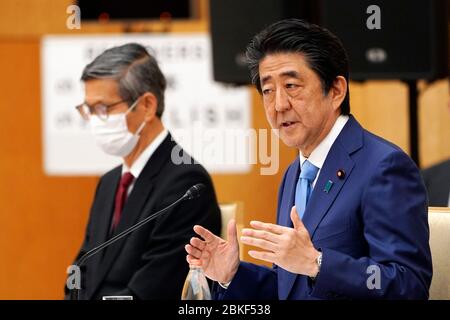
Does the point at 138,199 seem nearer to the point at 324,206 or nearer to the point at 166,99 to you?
the point at 324,206

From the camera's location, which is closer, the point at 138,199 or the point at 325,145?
the point at 325,145

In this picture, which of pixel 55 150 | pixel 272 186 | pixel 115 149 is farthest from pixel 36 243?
pixel 115 149

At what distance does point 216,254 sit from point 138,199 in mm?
788

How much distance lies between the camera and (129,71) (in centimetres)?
306

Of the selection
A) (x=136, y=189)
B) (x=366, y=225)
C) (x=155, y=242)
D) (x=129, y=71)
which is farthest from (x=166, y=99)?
(x=366, y=225)

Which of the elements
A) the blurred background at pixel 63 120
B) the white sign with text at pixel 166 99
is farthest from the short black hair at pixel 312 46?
the white sign with text at pixel 166 99

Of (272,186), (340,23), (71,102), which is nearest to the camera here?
(340,23)

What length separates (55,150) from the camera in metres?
5.25

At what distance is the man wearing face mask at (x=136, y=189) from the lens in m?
2.86

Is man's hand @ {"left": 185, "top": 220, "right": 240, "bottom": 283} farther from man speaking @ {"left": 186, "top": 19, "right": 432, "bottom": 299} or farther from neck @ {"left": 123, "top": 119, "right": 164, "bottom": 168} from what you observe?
neck @ {"left": 123, "top": 119, "right": 164, "bottom": 168}

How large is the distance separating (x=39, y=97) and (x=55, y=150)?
351mm

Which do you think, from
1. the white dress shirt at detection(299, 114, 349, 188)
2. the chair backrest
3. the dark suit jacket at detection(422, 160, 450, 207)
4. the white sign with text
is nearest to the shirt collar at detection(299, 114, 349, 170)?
the white dress shirt at detection(299, 114, 349, 188)

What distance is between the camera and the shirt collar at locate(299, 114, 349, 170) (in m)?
2.21
